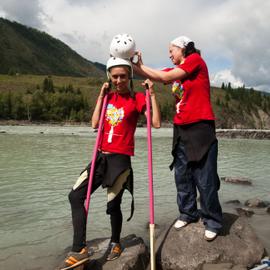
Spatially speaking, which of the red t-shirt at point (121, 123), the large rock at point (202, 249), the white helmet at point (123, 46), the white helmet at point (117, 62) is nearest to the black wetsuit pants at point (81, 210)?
the red t-shirt at point (121, 123)

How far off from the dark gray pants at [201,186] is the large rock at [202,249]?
0.23 meters

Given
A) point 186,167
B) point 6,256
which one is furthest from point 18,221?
point 186,167

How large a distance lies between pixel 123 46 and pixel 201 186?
2350mm

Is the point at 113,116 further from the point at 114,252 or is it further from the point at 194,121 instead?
the point at 114,252

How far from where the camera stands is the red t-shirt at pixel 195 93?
5.15 metres

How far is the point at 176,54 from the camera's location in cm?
539

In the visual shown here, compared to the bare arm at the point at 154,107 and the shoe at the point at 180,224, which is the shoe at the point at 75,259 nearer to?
the shoe at the point at 180,224

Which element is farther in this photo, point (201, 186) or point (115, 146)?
point (201, 186)

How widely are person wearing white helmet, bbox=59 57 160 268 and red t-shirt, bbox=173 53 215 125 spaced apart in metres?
0.47

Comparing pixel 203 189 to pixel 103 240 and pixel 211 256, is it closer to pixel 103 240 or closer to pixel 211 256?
pixel 211 256

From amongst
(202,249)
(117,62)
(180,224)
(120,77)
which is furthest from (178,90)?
(202,249)

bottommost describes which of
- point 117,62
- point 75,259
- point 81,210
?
point 75,259

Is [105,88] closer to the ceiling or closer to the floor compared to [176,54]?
closer to the floor

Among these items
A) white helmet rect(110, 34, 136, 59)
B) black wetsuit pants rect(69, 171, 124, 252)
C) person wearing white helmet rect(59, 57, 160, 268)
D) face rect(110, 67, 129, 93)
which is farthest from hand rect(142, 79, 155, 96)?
black wetsuit pants rect(69, 171, 124, 252)
